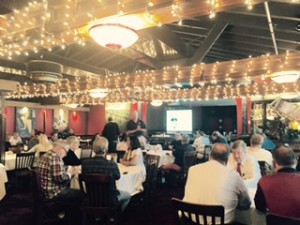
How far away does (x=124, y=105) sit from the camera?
660 inches

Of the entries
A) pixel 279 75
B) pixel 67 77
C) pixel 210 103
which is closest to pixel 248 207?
pixel 279 75

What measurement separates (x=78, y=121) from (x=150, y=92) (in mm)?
8774

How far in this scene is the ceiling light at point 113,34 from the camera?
2.75 meters

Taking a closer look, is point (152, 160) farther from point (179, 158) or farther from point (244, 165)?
point (244, 165)

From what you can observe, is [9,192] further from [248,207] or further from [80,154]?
[248,207]

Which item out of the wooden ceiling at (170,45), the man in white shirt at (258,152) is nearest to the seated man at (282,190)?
the wooden ceiling at (170,45)

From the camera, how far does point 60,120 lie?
663 inches

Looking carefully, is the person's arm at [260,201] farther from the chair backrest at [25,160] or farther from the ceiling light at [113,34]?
the chair backrest at [25,160]

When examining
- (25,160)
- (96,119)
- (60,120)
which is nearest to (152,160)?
(25,160)

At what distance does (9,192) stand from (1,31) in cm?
384

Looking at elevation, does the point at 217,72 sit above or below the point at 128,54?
below

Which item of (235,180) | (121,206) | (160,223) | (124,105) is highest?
(124,105)

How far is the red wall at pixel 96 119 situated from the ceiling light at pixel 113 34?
1484 cm

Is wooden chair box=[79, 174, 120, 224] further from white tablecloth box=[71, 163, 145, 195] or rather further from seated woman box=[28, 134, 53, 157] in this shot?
seated woman box=[28, 134, 53, 157]
